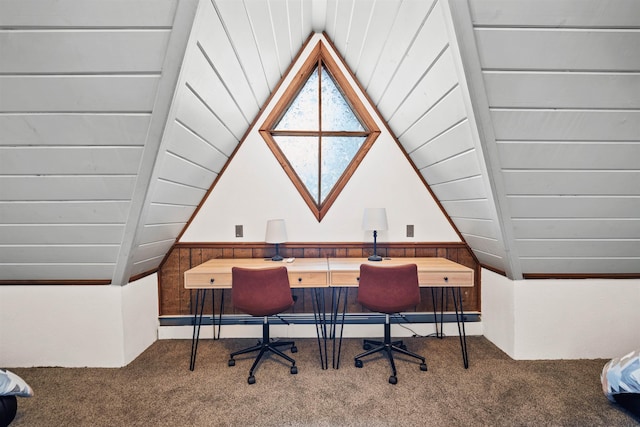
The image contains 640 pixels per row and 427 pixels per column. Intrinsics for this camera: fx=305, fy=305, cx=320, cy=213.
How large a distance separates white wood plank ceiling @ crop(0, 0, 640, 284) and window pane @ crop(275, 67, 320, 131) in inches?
14.2

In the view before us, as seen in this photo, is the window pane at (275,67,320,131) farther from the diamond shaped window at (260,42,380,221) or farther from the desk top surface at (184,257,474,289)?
the desk top surface at (184,257,474,289)

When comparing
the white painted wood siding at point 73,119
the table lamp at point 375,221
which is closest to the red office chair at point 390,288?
the table lamp at point 375,221

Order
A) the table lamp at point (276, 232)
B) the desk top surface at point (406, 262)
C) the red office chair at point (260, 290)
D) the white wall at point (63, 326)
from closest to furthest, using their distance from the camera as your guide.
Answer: the red office chair at point (260, 290)
the white wall at point (63, 326)
the desk top surface at point (406, 262)
the table lamp at point (276, 232)

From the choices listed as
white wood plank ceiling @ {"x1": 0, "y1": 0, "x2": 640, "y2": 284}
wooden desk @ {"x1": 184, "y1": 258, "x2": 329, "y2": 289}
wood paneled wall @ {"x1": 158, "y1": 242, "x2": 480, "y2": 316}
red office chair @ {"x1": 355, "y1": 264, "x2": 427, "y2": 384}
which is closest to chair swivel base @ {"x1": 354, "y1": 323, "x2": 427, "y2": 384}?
red office chair @ {"x1": 355, "y1": 264, "x2": 427, "y2": 384}

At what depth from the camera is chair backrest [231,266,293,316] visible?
→ 7.04 feet

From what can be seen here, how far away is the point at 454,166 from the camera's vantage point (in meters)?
2.19

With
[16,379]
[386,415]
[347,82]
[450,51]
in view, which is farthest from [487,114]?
[16,379]

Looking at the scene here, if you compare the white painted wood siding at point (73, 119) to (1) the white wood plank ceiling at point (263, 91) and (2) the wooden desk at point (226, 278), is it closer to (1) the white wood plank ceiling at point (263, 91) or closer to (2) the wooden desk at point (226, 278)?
(1) the white wood plank ceiling at point (263, 91)

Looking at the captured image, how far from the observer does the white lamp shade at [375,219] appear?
8.77 ft

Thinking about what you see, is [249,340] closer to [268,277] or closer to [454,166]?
[268,277]

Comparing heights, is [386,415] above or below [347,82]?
below

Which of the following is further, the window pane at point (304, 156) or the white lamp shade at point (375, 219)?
the window pane at point (304, 156)

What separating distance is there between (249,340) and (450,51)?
2.75 m

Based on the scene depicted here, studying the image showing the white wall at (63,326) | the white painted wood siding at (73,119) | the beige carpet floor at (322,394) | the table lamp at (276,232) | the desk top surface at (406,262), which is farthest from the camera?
the table lamp at (276,232)
